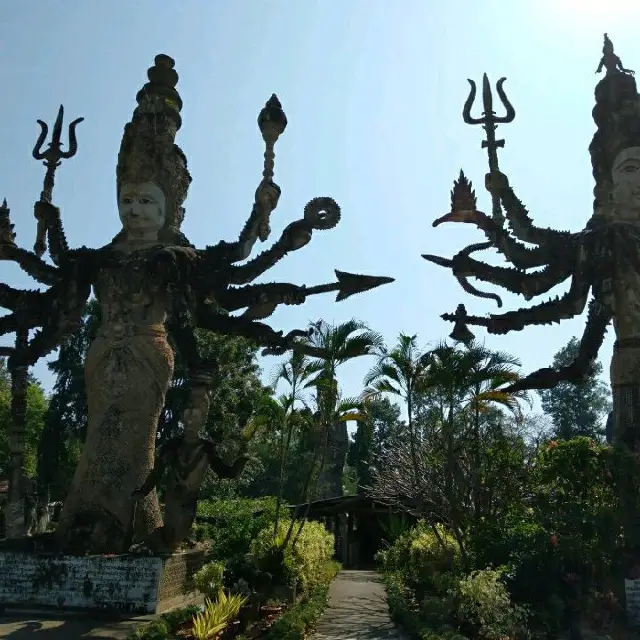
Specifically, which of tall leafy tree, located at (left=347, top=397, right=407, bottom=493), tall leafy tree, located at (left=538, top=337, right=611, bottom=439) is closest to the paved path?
tall leafy tree, located at (left=347, top=397, right=407, bottom=493)

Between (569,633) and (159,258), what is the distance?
23.5ft

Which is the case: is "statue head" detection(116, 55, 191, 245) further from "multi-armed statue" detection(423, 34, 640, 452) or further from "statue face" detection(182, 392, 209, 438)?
"multi-armed statue" detection(423, 34, 640, 452)

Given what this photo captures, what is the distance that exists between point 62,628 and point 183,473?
2.15 metres

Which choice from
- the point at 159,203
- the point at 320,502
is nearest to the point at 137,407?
the point at 159,203

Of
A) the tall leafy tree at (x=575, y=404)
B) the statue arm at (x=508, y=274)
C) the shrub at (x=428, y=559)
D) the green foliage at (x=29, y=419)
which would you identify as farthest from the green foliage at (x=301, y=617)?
the tall leafy tree at (x=575, y=404)

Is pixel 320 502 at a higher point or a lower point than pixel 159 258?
lower

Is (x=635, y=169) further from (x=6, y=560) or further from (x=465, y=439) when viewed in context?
(x=6, y=560)

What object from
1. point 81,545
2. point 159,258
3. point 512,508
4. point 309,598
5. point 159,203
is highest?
point 159,203

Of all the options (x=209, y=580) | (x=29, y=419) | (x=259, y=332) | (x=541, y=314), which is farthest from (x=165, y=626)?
(x=29, y=419)

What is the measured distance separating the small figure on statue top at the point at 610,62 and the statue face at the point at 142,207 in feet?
25.0

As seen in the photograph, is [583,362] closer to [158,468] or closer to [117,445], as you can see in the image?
[158,468]

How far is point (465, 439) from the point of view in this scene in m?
16.1

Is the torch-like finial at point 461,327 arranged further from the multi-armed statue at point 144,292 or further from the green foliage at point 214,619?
the green foliage at point 214,619

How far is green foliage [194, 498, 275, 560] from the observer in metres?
16.7
